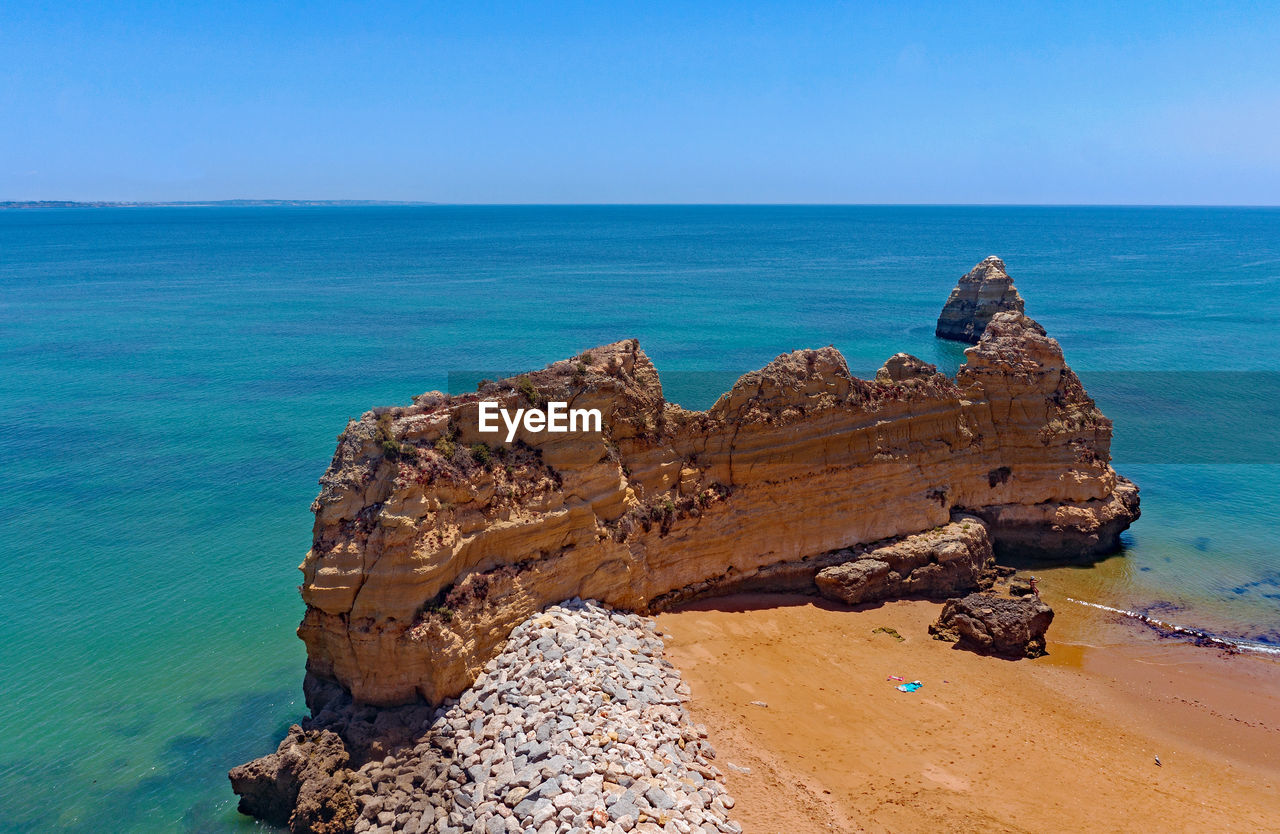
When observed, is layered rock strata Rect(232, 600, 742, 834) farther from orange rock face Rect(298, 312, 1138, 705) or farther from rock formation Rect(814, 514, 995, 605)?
rock formation Rect(814, 514, 995, 605)

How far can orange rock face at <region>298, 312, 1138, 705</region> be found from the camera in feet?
54.3

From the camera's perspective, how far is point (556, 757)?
1476 centimetres

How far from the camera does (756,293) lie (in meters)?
80.8

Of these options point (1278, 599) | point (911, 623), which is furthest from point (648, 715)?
point (1278, 599)

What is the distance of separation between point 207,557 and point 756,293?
61832 millimetres

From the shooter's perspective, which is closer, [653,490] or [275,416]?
[653,490]

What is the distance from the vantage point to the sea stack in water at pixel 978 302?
5603 cm

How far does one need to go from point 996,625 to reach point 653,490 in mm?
9278

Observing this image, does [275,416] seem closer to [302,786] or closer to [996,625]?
[302,786]
